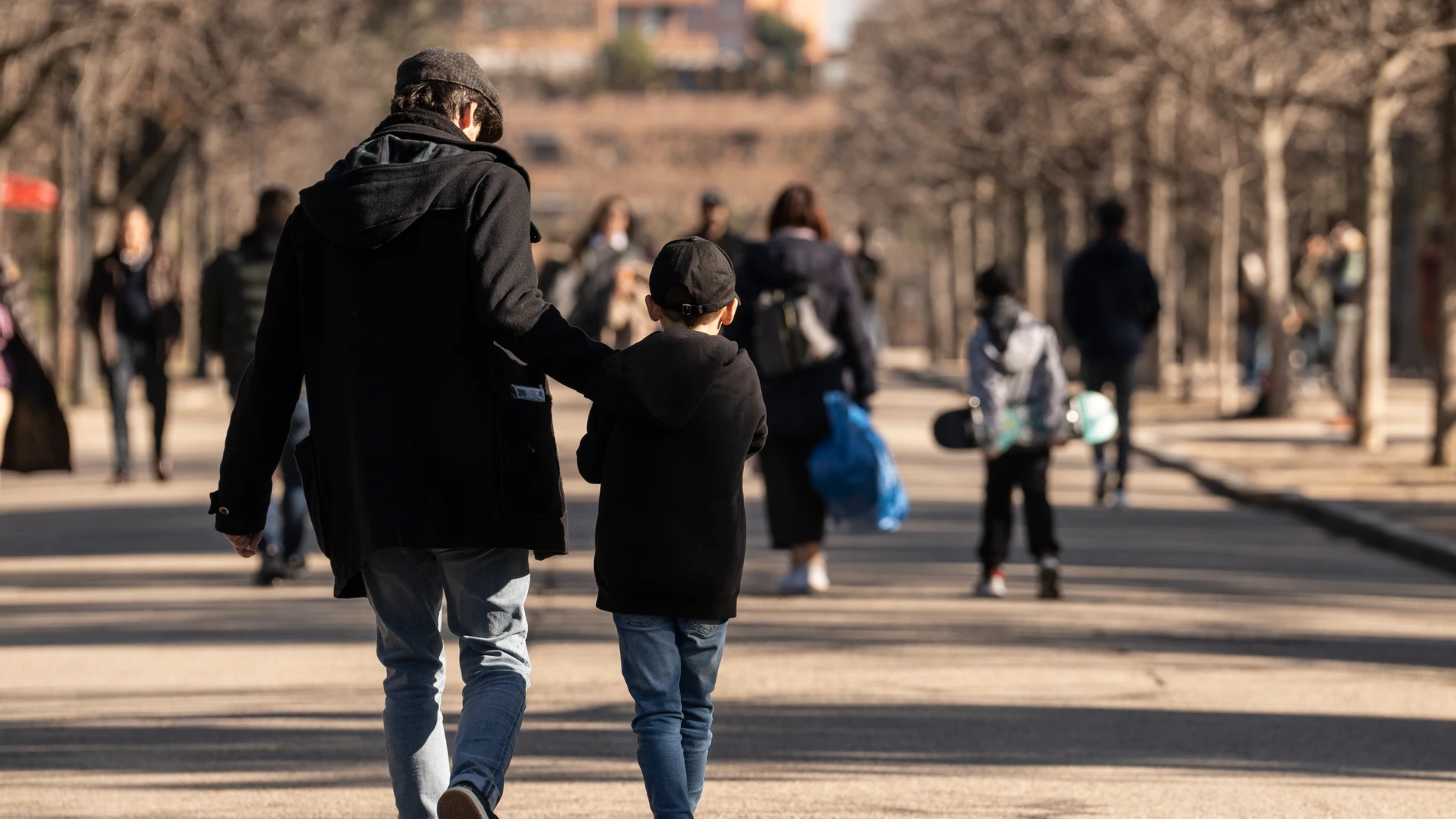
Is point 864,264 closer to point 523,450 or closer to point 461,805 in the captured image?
point 523,450

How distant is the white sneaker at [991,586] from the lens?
1052 cm

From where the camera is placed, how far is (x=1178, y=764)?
6.68 meters

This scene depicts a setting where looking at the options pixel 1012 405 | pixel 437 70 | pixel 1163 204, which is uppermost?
pixel 1163 204

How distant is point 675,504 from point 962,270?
145 ft

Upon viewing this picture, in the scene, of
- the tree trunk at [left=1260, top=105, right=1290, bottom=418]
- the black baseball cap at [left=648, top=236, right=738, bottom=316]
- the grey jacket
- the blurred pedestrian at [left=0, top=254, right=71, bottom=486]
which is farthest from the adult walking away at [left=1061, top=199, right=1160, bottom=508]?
the black baseball cap at [left=648, top=236, right=738, bottom=316]

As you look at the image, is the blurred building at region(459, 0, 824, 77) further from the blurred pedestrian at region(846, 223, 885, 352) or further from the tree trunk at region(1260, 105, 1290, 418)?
the tree trunk at region(1260, 105, 1290, 418)

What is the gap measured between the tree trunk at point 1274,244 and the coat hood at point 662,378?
18077mm

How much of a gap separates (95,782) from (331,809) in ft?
2.62

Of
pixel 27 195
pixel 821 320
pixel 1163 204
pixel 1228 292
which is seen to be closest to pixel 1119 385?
pixel 821 320

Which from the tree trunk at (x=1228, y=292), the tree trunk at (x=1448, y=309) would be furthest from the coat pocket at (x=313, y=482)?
the tree trunk at (x=1228, y=292)

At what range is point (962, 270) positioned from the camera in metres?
48.9

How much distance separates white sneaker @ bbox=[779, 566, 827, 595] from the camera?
10703mm

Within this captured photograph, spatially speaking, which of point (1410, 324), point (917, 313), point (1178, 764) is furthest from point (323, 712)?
point (917, 313)

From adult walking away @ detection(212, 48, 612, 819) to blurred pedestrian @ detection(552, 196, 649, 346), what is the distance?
1081 centimetres
